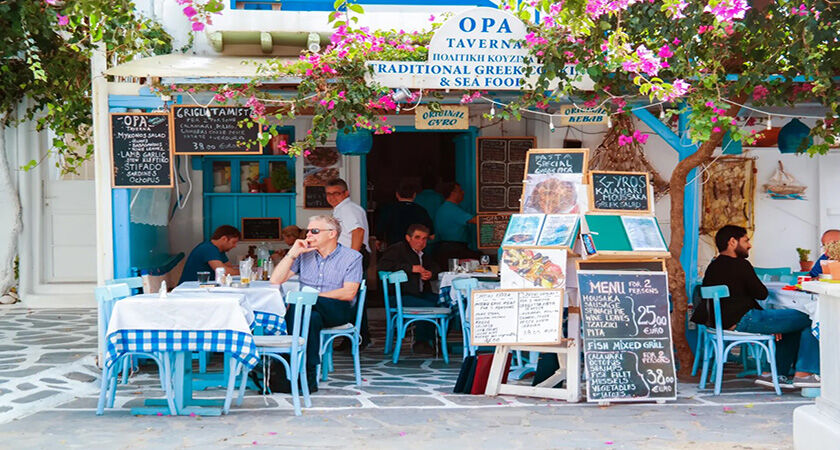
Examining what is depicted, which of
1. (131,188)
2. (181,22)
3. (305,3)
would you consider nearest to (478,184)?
(305,3)

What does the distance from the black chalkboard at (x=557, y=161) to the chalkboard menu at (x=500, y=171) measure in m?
4.38

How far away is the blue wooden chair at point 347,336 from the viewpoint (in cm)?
827

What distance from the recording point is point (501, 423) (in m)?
6.82

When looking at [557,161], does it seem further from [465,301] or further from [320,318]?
[320,318]

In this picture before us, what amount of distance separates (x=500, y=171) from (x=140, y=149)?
5.01m

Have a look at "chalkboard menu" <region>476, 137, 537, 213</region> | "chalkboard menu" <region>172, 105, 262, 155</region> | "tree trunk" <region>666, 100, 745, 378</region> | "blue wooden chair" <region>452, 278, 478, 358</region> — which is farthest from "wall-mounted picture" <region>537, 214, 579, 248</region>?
"chalkboard menu" <region>476, 137, 537, 213</region>

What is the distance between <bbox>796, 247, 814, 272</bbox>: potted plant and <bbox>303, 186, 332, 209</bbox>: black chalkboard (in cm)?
554

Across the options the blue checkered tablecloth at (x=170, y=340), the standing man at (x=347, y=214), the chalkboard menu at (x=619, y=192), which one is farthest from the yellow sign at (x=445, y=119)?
the blue checkered tablecloth at (x=170, y=340)

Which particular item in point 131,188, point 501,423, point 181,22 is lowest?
point 501,423

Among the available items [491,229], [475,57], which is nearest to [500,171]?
[491,229]

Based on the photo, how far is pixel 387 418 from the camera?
22.8 ft

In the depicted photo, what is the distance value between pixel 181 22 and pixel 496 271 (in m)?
4.26

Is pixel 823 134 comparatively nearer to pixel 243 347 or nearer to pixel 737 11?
pixel 737 11

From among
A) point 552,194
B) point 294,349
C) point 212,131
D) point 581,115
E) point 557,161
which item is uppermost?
point 581,115
